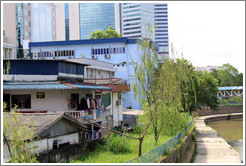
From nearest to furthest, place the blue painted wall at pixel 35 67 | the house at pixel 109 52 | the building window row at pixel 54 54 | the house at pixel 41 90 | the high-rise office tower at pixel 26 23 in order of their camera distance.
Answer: the house at pixel 41 90 < the blue painted wall at pixel 35 67 < the house at pixel 109 52 < the building window row at pixel 54 54 < the high-rise office tower at pixel 26 23

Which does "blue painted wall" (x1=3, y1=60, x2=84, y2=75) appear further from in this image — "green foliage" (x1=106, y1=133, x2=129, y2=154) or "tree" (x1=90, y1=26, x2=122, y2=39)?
"tree" (x1=90, y1=26, x2=122, y2=39)

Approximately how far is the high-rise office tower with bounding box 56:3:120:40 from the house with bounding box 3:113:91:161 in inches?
3125

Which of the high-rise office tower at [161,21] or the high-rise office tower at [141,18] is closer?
the high-rise office tower at [141,18]

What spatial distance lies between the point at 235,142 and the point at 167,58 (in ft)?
50.8

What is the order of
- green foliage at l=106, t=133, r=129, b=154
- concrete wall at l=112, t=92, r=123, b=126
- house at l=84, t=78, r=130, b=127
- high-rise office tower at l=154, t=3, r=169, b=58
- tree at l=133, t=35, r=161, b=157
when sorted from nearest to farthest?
tree at l=133, t=35, r=161, b=157, green foliage at l=106, t=133, r=129, b=154, house at l=84, t=78, r=130, b=127, concrete wall at l=112, t=92, r=123, b=126, high-rise office tower at l=154, t=3, r=169, b=58

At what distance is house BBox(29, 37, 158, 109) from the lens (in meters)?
34.1

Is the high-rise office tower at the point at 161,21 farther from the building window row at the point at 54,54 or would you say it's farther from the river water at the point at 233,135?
the building window row at the point at 54,54

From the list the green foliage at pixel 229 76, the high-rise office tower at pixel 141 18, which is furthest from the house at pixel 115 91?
the high-rise office tower at pixel 141 18

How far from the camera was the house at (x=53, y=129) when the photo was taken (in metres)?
10.8

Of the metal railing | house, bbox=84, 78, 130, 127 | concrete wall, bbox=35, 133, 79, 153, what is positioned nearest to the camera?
the metal railing

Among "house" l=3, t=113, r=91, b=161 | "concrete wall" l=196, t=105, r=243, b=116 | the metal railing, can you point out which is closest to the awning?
"house" l=3, t=113, r=91, b=161

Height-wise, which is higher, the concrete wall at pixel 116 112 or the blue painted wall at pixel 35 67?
the blue painted wall at pixel 35 67

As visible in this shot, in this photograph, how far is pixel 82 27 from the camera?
307 ft

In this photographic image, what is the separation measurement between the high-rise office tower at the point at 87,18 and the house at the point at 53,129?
79379mm
